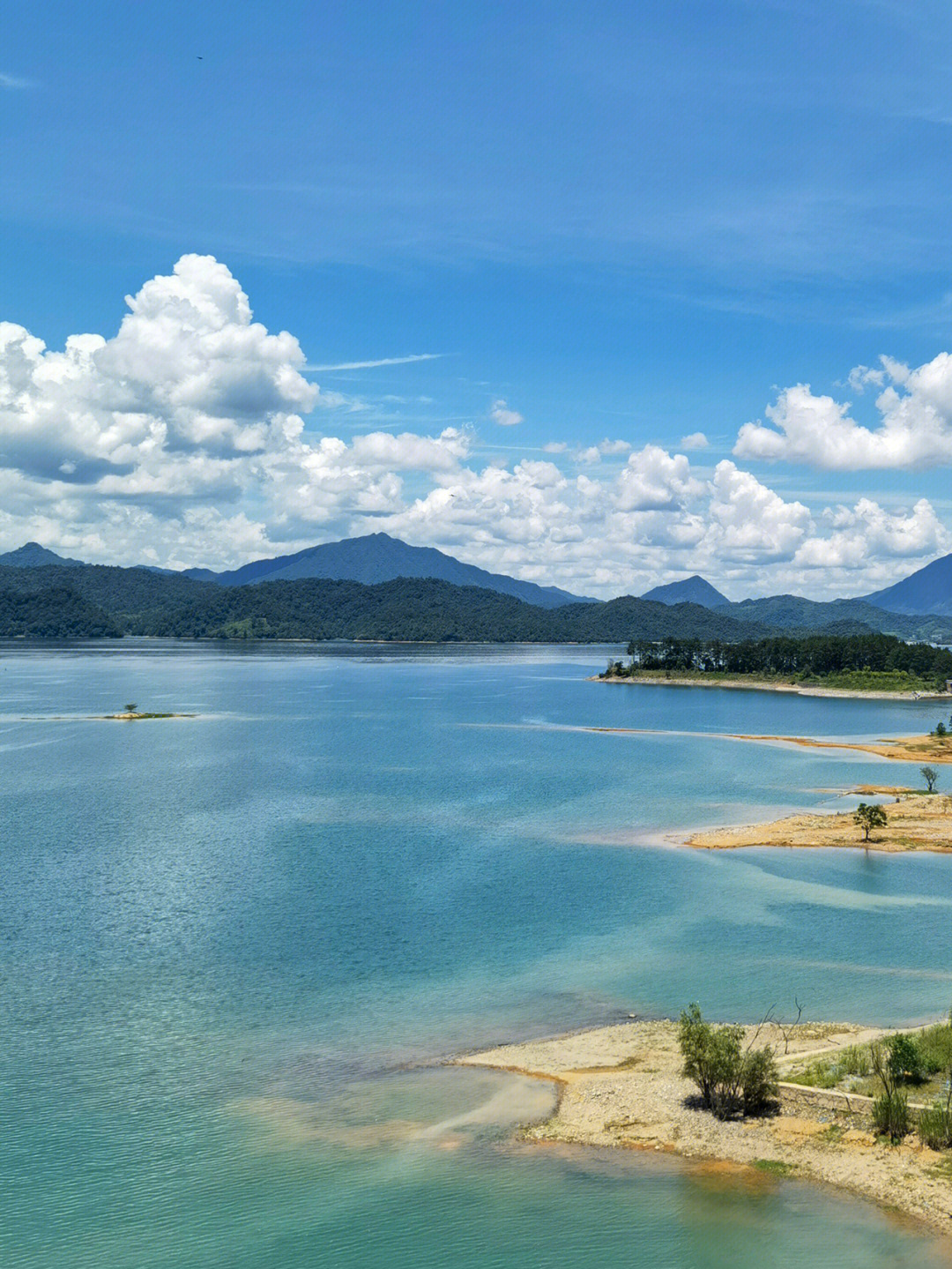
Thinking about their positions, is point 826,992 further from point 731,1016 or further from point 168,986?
point 168,986

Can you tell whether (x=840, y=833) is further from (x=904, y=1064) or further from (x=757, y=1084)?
(x=757, y=1084)

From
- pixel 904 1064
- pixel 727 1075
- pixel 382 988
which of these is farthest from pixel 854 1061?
pixel 382 988

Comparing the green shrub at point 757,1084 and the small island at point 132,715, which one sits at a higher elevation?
the small island at point 132,715

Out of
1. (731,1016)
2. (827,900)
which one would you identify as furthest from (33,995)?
(827,900)

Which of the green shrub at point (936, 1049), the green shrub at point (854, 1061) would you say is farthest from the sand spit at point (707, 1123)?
the green shrub at point (936, 1049)

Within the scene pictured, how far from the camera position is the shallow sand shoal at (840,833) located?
60219 mm

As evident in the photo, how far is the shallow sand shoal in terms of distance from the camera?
6022cm

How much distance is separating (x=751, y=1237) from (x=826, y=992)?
15862 millimetres

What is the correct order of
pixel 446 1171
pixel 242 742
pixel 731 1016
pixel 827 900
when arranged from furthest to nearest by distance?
1. pixel 242 742
2. pixel 827 900
3. pixel 731 1016
4. pixel 446 1171

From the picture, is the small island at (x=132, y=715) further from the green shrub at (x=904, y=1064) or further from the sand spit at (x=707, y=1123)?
the green shrub at (x=904, y=1064)

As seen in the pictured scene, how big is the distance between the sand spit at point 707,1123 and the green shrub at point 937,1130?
32 cm

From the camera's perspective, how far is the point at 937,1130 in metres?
24.4

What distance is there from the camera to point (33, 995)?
36.1m

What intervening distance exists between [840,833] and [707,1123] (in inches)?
1560
